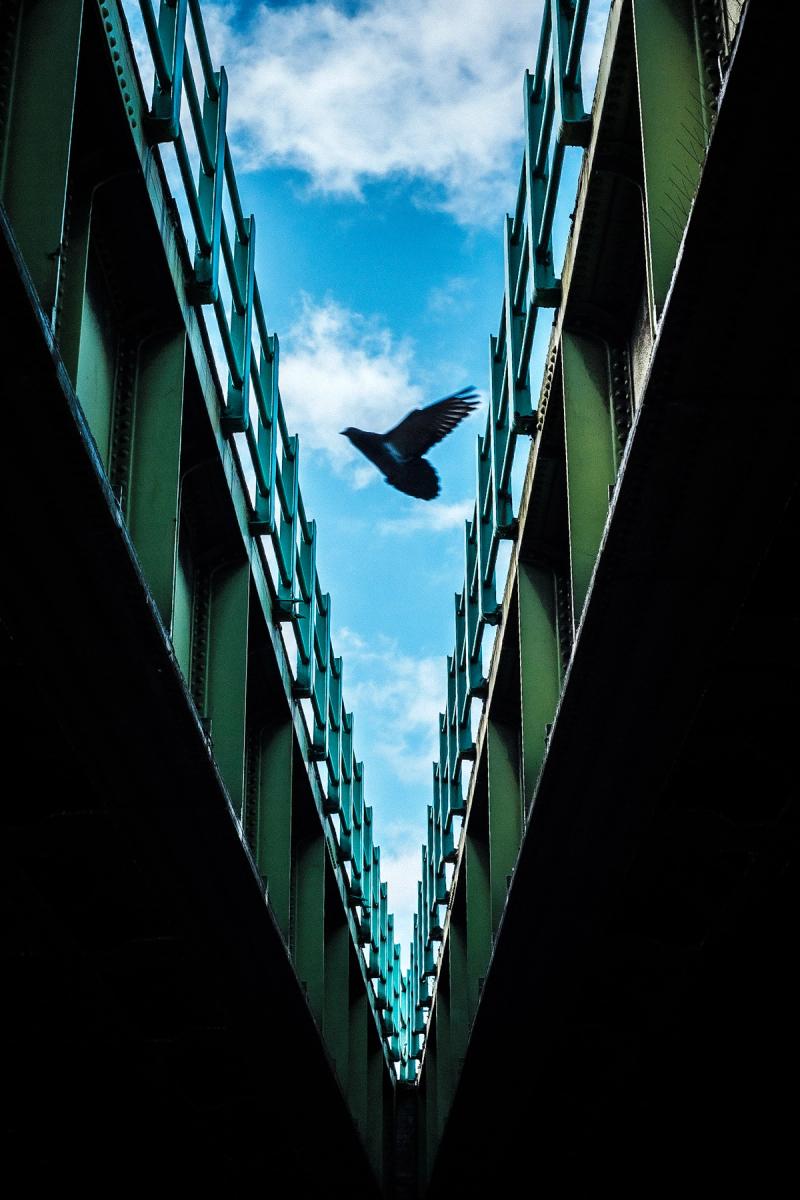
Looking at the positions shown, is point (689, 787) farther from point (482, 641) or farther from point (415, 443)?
point (482, 641)

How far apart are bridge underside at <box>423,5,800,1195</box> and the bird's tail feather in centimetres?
125

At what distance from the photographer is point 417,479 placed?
54.0 feet

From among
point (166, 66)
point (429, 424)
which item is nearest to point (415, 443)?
point (429, 424)

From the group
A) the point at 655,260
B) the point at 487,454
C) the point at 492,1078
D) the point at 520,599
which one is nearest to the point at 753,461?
the point at 655,260

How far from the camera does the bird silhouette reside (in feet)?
52.4

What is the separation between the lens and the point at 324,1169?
2833cm

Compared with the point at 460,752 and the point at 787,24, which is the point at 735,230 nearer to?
the point at 787,24

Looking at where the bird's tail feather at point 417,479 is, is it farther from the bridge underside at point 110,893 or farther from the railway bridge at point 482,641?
the bridge underside at point 110,893

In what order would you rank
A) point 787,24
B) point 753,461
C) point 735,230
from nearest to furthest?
point 787,24
point 735,230
point 753,461

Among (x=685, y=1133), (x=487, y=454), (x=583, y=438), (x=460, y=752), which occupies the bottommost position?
(x=685, y=1133)

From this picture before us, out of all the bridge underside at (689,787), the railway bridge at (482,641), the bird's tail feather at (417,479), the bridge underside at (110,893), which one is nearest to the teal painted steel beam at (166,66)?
the railway bridge at (482,641)

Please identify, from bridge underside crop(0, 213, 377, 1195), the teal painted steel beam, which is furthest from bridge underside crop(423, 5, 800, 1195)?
the teal painted steel beam

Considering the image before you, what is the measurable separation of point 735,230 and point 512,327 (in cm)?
949

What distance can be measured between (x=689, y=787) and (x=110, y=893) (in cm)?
559
